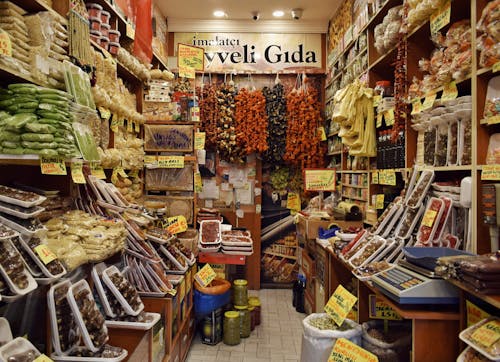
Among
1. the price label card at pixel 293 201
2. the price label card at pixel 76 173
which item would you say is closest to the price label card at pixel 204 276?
the price label card at pixel 76 173

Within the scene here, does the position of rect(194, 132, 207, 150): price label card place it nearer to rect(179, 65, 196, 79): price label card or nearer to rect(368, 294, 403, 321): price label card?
rect(179, 65, 196, 79): price label card

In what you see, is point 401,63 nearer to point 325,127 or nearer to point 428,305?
point 428,305

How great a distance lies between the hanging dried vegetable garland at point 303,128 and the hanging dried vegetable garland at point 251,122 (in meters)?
0.37

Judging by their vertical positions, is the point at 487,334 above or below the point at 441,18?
below

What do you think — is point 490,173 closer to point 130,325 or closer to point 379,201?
point 379,201

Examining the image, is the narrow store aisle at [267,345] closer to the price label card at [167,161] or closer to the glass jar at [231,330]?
the glass jar at [231,330]

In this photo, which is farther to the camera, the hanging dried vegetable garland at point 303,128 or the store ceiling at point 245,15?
the hanging dried vegetable garland at point 303,128

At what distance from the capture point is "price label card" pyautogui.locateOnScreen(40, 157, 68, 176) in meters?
1.89

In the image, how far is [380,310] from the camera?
8.66ft

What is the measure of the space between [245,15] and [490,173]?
15.5 feet

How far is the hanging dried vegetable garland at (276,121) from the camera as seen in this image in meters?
5.70

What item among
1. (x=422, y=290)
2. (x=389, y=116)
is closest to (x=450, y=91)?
(x=389, y=116)

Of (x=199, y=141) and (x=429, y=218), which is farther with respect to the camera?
(x=199, y=141)

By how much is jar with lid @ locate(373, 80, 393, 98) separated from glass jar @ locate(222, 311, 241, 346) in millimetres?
2557
